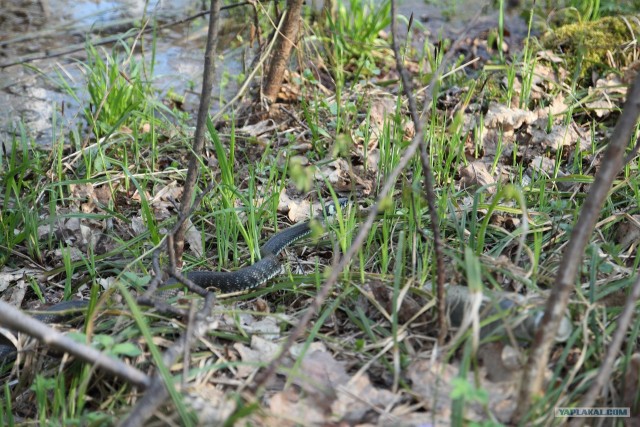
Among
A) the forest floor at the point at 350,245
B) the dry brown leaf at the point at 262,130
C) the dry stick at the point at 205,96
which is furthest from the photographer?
the dry brown leaf at the point at 262,130

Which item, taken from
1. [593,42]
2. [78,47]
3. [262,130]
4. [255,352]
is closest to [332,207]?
[262,130]

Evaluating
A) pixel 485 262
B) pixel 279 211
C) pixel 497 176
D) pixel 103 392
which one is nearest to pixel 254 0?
pixel 279 211

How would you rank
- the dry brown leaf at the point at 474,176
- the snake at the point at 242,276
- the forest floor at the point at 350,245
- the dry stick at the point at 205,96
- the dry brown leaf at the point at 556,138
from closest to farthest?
the forest floor at the point at 350,245 < the dry stick at the point at 205,96 < the snake at the point at 242,276 < the dry brown leaf at the point at 474,176 < the dry brown leaf at the point at 556,138

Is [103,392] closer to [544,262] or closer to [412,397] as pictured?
[412,397]

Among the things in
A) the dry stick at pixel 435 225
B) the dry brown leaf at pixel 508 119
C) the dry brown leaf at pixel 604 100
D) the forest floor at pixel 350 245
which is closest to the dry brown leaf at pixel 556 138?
the forest floor at pixel 350 245

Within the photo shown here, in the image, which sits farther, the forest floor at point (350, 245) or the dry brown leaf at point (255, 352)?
the dry brown leaf at point (255, 352)

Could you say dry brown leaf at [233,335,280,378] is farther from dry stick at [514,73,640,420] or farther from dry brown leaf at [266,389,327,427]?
dry stick at [514,73,640,420]

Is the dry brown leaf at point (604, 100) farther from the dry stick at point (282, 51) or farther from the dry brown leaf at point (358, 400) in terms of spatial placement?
the dry brown leaf at point (358, 400)
